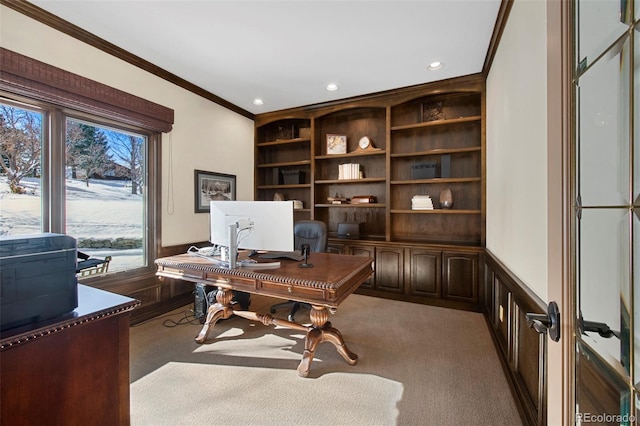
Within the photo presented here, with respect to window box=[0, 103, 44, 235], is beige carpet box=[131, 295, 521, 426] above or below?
below

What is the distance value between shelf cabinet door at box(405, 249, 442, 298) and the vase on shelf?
637 millimetres

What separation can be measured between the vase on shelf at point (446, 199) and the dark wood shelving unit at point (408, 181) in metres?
0.11

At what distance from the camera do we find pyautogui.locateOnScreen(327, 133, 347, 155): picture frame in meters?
4.00

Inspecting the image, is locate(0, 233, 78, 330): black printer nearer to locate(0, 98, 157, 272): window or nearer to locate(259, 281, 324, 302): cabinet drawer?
locate(259, 281, 324, 302): cabinet drawer

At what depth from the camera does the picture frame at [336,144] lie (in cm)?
400

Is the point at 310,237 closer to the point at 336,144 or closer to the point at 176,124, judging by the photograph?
the point at 336,144

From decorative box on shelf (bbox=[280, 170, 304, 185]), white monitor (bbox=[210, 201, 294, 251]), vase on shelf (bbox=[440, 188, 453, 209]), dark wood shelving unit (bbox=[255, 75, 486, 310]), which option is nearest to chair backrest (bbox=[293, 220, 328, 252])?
white monitor (bbox=[210, 201, 294, 251])

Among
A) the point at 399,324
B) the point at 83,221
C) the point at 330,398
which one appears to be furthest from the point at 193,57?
the point at 399,324

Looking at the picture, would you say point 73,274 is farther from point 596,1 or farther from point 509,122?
point 509,122

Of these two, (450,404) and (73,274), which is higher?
(73,274)

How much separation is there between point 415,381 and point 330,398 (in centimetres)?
62

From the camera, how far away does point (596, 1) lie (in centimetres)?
61

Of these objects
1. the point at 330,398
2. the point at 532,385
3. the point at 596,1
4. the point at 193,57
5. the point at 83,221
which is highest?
the point at 193,57

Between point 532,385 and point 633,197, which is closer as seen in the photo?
point 633,197
